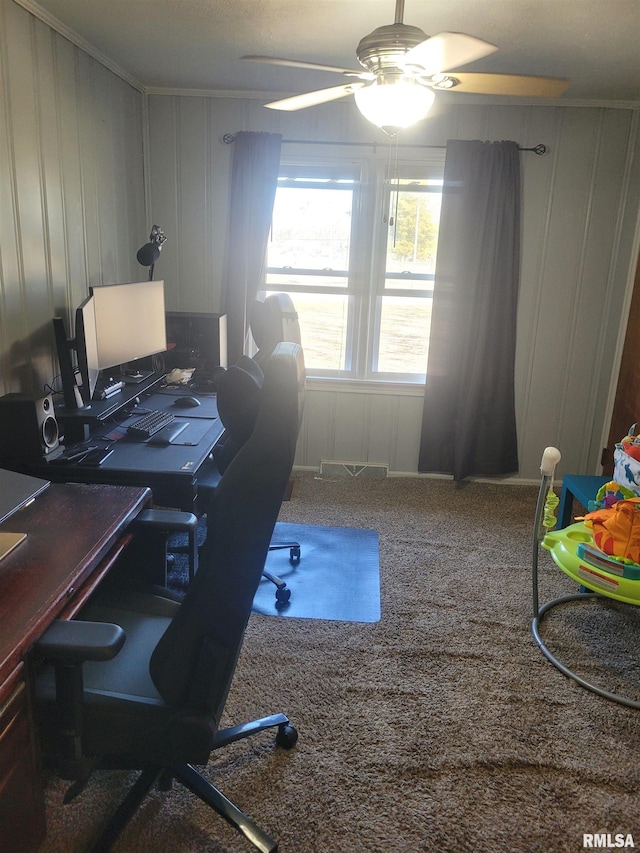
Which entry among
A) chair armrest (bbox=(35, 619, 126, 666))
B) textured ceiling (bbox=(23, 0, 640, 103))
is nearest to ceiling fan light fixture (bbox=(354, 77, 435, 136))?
textured ceiling (bbox=(23, 0, 640, 103))

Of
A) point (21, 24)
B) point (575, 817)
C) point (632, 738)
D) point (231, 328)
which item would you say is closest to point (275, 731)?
point (575, 817)

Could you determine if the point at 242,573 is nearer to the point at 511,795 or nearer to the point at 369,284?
the point at 511,795

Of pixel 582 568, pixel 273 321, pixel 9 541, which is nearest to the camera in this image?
pixel 9 541

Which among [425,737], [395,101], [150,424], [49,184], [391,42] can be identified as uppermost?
[391,42]

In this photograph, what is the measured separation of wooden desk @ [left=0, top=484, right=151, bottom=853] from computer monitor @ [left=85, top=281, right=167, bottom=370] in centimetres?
99

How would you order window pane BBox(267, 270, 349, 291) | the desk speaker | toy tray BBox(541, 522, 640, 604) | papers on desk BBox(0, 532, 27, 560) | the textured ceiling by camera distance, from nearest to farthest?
papers on desk BBox(0, 532, 27, 560) < toy tray BBox(541, 522, 640, 604) < the desk speaker < the textured ceiling < window pane BBox(267, 270, 349, 291)

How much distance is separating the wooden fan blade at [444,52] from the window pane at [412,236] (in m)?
2.12

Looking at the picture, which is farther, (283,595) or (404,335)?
(404,335)

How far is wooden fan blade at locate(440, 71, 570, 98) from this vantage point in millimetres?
1838

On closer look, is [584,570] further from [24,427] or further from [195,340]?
[195,340]

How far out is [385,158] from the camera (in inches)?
147

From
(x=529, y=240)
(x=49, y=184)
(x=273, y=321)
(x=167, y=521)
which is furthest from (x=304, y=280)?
(x=167, y=521)

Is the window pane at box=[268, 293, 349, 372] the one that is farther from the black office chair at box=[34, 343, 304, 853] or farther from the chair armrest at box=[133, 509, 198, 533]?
the black office chair at box=[34, 343, 304, 853]

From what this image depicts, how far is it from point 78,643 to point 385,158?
11.1ft
